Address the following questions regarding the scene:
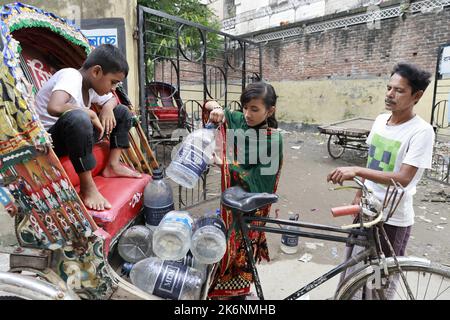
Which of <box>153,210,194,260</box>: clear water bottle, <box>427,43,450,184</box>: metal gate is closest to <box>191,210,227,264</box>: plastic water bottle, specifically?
<box>153,210,194,260</box>: clear water bottle

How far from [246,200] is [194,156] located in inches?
20.6

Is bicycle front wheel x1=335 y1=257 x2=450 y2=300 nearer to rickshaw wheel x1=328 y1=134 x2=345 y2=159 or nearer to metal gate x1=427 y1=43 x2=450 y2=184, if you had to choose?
metal gate x1=427 y1=43 x2=450 y2=184

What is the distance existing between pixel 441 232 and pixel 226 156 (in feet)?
11.2

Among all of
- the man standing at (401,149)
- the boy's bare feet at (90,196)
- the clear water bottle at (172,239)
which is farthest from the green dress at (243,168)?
the boy's bare feet at (90,196)

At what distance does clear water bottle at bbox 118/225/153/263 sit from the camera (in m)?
1.93

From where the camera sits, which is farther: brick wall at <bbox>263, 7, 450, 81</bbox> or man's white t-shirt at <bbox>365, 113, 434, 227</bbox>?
brick wall at <bbox>263, 7, 450, 81</bbox>

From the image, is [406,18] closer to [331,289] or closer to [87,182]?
[331,289]

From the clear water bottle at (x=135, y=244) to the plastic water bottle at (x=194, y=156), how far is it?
419mm

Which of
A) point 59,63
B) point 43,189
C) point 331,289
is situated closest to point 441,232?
point 331,289

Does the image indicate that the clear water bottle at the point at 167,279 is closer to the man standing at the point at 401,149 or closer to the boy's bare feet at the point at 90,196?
the boy's bare feet at the point at 90,196

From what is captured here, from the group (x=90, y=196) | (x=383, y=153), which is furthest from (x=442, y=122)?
(x=90, y=196)

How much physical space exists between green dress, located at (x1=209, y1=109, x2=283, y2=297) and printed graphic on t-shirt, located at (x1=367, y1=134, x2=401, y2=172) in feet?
1.96

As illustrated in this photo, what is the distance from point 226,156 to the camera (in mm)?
1950

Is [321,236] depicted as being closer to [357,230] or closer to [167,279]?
[357,230]
